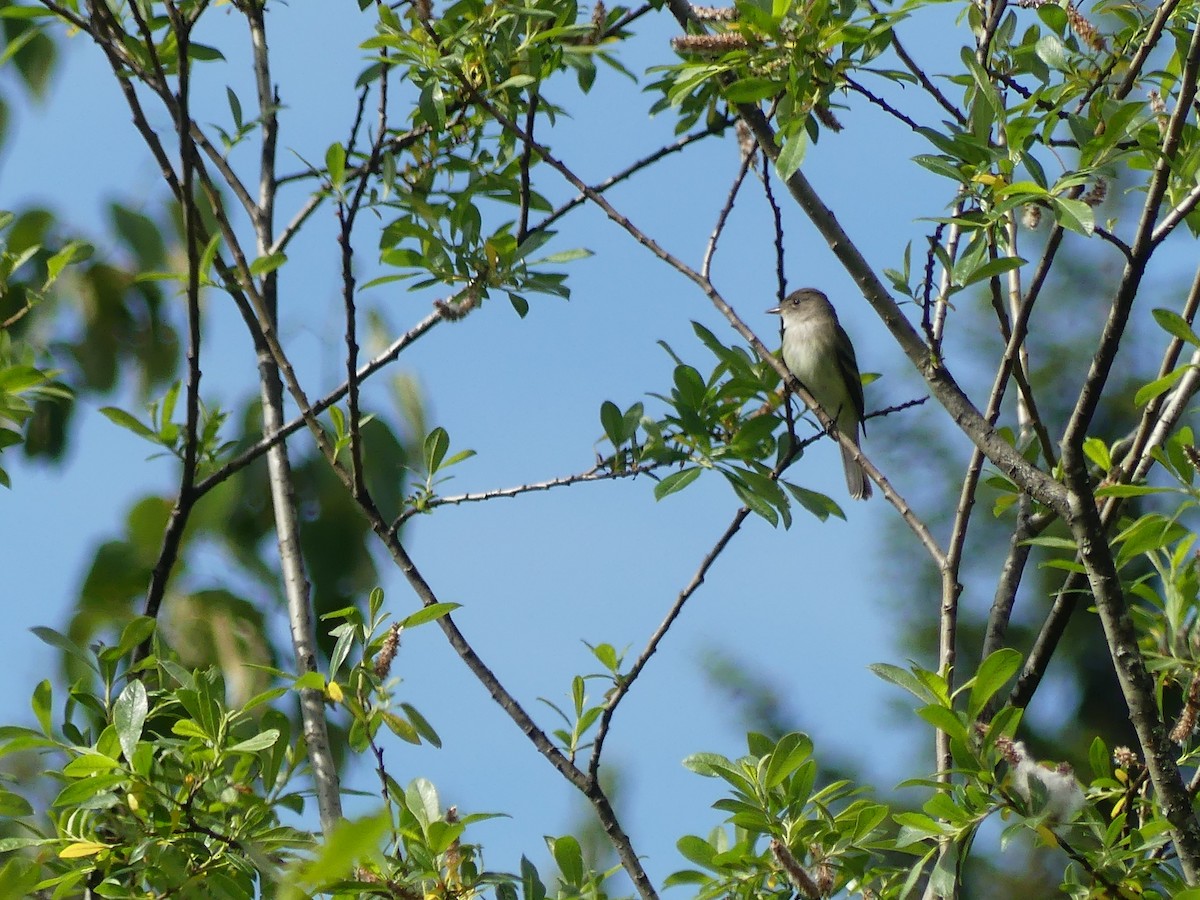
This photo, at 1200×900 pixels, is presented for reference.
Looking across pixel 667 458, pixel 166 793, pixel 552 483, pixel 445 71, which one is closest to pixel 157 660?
pixel 166 793

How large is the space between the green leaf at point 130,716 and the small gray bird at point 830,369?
4.68 metres

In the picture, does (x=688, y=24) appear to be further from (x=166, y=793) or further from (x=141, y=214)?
(x=141, y=214)

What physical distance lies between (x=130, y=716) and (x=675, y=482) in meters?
1.33

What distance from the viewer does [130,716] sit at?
2439 mm

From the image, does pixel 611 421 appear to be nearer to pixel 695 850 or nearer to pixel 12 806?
pixel 695 850

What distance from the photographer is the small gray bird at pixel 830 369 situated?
694 cm

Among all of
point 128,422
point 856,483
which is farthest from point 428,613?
point 856,483

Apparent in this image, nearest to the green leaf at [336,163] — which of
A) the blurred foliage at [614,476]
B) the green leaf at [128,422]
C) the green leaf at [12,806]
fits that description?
the blurred foliage at [614,476]

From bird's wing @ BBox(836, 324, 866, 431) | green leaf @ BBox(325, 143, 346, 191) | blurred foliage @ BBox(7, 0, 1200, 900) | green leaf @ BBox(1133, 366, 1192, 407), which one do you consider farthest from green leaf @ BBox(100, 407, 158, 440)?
bird's wing @ BBox(836, 324, 866, 431)

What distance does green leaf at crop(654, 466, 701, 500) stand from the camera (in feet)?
10.3

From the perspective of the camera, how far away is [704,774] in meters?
2.61

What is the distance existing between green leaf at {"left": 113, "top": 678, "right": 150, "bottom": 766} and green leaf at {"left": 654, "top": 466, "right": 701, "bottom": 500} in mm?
1217

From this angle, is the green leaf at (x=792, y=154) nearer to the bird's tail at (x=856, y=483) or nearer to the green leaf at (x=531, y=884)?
the green leaf at (x=531, y=884)

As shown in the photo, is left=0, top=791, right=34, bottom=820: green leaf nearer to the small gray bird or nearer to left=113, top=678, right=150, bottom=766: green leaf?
left=113, top=678, right=150, bottom=766: green leaf
